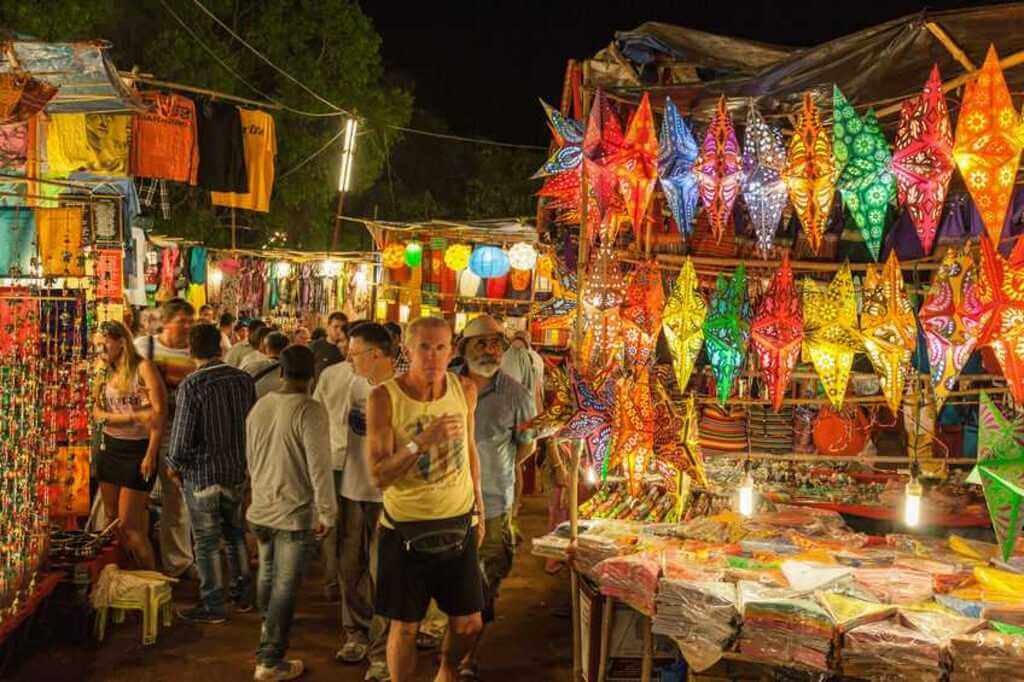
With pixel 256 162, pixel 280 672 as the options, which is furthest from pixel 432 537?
pixel 256 162

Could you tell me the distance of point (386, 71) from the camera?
116 feet

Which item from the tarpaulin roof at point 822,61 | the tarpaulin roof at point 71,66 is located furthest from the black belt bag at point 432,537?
the tarpaulin roof at point 71,66

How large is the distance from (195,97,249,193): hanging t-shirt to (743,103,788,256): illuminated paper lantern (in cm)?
750

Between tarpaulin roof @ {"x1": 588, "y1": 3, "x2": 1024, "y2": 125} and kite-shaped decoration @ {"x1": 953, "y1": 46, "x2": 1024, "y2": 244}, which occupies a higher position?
tarpaulin roof @ {"x1": 588, "y1": 3, "x2": 1024, "y2": 125}

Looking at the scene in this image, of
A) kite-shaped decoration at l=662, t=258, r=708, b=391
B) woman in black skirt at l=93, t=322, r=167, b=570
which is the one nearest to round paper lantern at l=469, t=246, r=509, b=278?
woman in black skirt at l=93, t=322, r=167, b=570

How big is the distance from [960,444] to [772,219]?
410cm

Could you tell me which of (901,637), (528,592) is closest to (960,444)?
(528,592)

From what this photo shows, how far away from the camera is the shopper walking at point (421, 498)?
13.2 ft

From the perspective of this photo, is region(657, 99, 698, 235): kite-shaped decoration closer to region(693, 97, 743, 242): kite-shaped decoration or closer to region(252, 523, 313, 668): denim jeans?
region(693, 97, 743, 242): kite-shaped decoration

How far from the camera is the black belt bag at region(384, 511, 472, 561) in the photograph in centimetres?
406

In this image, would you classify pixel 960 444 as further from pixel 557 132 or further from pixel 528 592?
pixel 557 132

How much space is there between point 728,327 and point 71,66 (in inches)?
176

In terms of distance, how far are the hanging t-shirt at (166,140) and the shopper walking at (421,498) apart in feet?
21.9

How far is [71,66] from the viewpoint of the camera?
6.01 m
